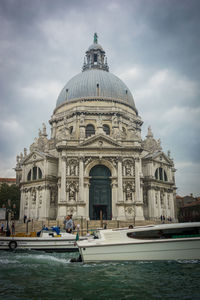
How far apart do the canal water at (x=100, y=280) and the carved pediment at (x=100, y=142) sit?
23.4m

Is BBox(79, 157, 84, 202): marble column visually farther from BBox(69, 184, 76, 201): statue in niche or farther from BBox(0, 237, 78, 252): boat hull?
BBox(0, 237, 78, 252): boat hull

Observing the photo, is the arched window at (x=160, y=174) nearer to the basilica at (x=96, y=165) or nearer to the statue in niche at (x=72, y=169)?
the basilica at (x=96, y=165)

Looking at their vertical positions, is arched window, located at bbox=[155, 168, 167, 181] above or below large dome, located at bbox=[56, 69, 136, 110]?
below

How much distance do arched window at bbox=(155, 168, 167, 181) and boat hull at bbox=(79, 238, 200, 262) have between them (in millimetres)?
28829

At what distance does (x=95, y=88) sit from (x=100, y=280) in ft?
129

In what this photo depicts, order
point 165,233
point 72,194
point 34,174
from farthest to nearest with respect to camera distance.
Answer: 1. point 34,174
2. point 72,194
3. point 165,233

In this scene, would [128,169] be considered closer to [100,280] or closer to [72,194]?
[72,194]

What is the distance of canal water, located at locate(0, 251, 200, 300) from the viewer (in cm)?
891

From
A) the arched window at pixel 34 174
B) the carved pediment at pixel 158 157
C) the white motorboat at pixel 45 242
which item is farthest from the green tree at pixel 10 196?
the white motorboat at pixel 45 242

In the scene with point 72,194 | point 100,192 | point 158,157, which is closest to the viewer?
point 72,194

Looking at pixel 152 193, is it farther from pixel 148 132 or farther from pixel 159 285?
pixel 159 285

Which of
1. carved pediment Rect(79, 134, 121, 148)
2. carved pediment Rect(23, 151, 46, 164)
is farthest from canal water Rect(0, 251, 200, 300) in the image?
carved pediment Rect(23, 151, 46, 164)

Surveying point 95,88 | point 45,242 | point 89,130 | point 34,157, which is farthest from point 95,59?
point 45,242

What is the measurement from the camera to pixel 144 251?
1404 centimetres
